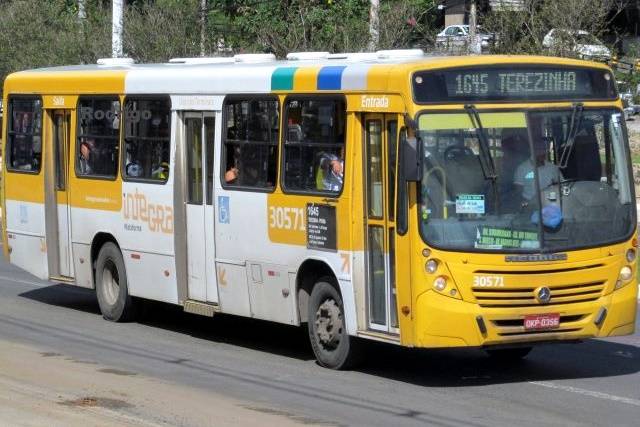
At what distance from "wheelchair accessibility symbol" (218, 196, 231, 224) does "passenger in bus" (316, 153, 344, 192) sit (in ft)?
5.25

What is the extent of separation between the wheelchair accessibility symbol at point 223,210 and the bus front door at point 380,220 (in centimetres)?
238

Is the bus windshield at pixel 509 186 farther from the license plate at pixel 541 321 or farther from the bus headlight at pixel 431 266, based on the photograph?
the license plate at pixel 541 321

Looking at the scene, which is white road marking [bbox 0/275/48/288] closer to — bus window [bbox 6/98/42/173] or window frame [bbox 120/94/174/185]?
bus window [bbox 6/98/42/173]

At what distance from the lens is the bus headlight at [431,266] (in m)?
11.1

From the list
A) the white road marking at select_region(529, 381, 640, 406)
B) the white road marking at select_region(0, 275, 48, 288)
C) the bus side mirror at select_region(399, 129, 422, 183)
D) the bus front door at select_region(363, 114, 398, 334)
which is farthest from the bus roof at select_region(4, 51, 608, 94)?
the white road marking at select_region(0, 275, 48, 288)

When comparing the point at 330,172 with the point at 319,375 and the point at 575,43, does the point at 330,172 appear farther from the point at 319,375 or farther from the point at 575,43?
the point at 575,43

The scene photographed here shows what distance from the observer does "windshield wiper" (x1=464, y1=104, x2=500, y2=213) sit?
11.2 m

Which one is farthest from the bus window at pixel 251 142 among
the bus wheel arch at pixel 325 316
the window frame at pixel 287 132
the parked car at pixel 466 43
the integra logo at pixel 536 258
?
the parked car at pixel 466 43

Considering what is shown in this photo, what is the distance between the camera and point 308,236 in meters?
12.6

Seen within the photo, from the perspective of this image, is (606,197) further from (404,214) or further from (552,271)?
(404,214)

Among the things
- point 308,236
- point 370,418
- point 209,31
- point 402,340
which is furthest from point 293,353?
point 209,31

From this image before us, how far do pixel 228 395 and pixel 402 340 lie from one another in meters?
1.48

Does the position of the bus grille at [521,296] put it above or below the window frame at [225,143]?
below

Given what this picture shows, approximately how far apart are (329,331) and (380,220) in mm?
1337
